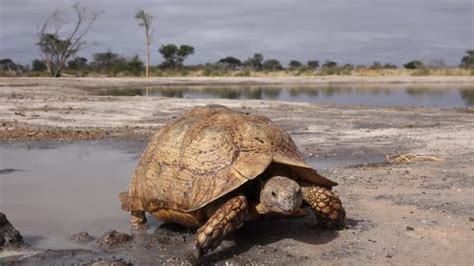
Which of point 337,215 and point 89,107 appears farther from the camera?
point 89,107

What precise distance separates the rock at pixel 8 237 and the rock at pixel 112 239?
2.67 feet

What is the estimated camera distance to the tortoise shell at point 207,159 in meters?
6.43

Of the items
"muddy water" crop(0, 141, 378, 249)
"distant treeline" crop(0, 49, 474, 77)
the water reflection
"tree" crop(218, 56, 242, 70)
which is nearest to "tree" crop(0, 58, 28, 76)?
"distant treeline" crop(0, 49, 474, 77)

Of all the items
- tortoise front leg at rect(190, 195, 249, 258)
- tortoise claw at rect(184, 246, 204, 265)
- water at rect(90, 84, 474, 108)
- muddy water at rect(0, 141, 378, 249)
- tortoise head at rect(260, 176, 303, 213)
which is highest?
tortoise head at rect(260, 176, 303, 213)

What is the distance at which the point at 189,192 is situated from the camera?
665cm

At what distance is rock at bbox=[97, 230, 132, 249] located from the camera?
22.1 feet

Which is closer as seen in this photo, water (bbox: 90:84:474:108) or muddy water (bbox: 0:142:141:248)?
muddy water (bbox: 0:142:141:248)

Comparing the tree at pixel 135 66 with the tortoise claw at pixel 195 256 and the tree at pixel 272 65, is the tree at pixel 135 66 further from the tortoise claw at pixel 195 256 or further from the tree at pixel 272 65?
the tortoise claw at pixel 195 256

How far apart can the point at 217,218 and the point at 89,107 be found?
1932cm

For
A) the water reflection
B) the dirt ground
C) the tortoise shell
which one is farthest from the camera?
the water reflection

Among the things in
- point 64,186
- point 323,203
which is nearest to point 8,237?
point 64,186

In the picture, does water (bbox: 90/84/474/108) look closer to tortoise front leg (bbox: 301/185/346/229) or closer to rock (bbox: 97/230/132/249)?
tortoise front leg (bbox: 301/185/346/229)

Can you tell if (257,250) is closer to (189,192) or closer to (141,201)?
(189,192)

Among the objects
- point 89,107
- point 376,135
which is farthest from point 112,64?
point 376,135
